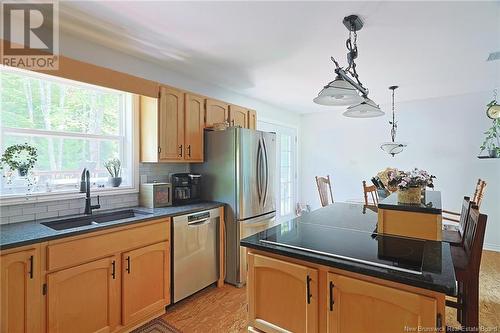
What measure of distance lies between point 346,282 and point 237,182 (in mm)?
1837

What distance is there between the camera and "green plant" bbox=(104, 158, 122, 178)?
2598 millimetres

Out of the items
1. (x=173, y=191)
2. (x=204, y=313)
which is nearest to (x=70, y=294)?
(x=204, y=313)

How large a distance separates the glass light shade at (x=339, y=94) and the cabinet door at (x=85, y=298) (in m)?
1.95

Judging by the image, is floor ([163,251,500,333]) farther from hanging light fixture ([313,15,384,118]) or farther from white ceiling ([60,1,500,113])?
white ceiling ([60,1,500,113])

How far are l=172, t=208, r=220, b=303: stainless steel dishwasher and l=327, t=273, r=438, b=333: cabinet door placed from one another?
1628 millimetres

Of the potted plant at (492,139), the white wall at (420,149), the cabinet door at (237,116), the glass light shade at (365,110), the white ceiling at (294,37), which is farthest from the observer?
the white wall at (420,149)

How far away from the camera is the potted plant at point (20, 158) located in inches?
76.4

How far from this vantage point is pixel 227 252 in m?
2.97

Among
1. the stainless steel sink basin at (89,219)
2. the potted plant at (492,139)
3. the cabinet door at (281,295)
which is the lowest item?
the cabinet door at (281,295)

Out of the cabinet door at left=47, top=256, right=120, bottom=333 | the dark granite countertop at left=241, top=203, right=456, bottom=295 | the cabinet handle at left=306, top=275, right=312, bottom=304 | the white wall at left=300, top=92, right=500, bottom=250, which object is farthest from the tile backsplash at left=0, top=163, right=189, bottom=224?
the white wall at left=300, top=92, right=500, bottom=250

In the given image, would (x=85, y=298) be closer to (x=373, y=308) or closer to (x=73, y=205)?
(x=73, y=205)

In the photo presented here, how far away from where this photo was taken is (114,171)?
103 inches

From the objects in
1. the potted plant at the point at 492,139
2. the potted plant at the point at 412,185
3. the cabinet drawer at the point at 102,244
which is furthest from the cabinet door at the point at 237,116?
the potted plant at the point at 492,139

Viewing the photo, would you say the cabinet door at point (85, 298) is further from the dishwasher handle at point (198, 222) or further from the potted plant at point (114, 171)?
the potted plant at point (114, 171)
